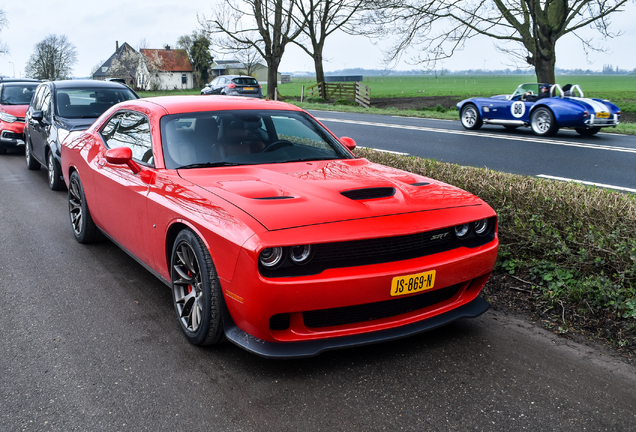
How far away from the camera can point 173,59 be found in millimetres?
99250

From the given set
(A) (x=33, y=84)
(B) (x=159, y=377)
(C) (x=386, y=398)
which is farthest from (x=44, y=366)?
(A) (x=33, y=84)

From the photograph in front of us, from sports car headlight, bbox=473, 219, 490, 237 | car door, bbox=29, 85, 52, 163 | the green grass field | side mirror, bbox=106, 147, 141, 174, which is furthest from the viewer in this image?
the green grass field

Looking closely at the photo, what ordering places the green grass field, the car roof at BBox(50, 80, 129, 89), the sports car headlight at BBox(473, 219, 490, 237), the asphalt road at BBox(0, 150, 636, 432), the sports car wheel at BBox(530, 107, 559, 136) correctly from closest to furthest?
the asphalt road at BBox(0, 150, 636, 432) → the sports car headlight at BBox(473, 219, 490, 237) → the car roof at BBox(50, 80, 129, 89) → the sports car wheel at BBox(530, 107, 559, 136) → the green grass field

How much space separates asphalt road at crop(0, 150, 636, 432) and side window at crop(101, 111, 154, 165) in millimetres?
1103

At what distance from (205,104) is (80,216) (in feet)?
6.85

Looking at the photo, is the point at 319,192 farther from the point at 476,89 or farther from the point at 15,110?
the point at 476,89

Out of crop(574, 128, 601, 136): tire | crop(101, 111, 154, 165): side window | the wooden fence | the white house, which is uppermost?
the white house

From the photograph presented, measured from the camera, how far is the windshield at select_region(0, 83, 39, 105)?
1320 cm

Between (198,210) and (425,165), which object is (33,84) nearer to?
(425,165)

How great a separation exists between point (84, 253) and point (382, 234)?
352 centimetres

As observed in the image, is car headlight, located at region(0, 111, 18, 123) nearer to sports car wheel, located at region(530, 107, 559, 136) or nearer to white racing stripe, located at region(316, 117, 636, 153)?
white racing stripe, located at region(316, 117, 636, 153)

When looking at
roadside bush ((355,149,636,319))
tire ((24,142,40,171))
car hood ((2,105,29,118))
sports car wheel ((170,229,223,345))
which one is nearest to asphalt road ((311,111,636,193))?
roadside bush ((355,149,636,319))

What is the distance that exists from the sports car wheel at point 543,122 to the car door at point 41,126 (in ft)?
37.4

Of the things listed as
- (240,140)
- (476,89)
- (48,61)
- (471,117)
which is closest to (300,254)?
(240,140)
